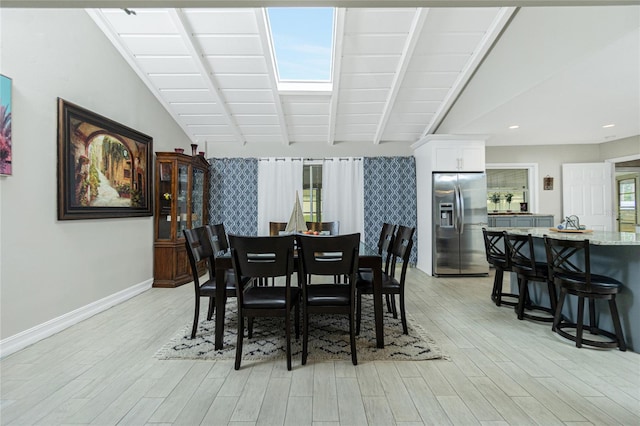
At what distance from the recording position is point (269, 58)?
3.59m

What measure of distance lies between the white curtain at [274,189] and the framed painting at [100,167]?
6.16 feet

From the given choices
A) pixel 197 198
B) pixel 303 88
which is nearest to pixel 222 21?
pixel 303 88

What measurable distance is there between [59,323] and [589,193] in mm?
8182

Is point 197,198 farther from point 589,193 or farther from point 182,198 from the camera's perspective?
point 589,193

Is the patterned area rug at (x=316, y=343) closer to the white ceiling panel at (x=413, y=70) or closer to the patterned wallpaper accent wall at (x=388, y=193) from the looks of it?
the patterned wallpaper accent wall at (x=388, y=193)

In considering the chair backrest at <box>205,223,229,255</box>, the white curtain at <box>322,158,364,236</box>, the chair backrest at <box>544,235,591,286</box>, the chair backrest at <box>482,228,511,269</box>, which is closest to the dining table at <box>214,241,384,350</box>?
the chair backrest at <box>205,223,229,255</box>

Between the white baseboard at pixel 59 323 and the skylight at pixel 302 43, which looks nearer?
the white baseboard at pixel 59 323

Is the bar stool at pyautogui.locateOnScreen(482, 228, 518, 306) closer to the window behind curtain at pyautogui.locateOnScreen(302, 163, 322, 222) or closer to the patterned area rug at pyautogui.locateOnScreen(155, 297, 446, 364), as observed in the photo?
the patterned area rug at pyautogui.locateOnScreen(155, 297, 446, 364)

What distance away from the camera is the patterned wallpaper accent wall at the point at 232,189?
545 centimetres

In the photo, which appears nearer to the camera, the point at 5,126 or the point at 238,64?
the point at 5,126

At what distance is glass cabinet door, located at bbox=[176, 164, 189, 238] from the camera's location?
4.32 metres

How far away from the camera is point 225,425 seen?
152 centimetres

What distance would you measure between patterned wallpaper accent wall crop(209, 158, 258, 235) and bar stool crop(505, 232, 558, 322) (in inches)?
158

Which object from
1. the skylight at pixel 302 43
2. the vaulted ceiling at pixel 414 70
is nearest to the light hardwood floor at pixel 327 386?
the vaulted ceiling at pixel 414 70
